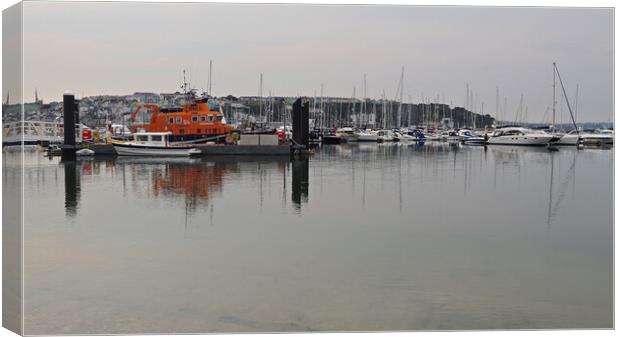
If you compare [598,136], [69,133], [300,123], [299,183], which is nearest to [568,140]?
[598,136]

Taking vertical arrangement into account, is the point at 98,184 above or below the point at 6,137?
below

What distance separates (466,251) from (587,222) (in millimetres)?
3564

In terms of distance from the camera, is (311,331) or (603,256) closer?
(311,331)

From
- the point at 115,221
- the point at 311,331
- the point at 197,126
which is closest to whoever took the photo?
the point at 311,331

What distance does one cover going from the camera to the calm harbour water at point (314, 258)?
6158mm

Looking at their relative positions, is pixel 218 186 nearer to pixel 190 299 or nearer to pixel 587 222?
pixel 587 222

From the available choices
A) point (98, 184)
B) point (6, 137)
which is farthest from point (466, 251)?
Result: point (98, 184)

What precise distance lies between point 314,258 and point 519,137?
1613 inches

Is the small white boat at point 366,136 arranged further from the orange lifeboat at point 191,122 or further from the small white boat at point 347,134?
the orange lifeboat at point 191,122

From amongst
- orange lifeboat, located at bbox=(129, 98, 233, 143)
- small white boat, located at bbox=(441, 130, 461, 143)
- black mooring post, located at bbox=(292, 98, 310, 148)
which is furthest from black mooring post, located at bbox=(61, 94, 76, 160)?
small white boat, located at bbox=(441, 130, 461, 143)

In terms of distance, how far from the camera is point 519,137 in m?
46.7

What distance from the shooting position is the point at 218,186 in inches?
669

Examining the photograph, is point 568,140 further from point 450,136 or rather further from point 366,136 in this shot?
point 366,136

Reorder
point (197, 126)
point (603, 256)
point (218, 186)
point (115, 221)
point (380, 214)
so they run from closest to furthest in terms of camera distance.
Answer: point (603, 256) → point (115, 221) → point (380, 214) → point (218, 186) → point (197, 126)
